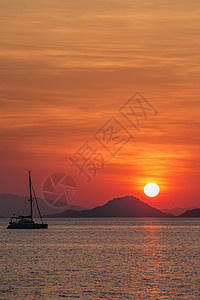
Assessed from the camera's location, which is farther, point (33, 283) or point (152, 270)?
point (152, 270)

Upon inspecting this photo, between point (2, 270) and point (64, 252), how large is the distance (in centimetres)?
3696

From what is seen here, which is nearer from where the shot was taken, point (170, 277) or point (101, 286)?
point (101, 286)

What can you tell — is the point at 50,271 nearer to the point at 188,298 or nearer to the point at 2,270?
the point at 2,270

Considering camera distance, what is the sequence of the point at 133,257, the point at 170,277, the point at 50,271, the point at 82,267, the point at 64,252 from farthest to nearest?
the point at 64,252 → the point at 133,257 → the point at 82,267 → the point at 50,271 → the point at 170,277

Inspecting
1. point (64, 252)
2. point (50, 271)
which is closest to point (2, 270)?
point (50, 271)

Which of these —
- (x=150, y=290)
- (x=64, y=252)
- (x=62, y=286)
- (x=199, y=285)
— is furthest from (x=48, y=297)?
(x=64, y=252)

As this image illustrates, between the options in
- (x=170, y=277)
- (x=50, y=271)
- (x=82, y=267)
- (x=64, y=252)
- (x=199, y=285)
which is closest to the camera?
(x=199, y=285)

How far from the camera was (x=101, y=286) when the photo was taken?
6469cm

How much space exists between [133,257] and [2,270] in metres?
32.1

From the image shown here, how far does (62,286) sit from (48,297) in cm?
756

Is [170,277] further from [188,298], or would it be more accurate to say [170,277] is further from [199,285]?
[188,298]

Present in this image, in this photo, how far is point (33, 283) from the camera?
66.8 meters

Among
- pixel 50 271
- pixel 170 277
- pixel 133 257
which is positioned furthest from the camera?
pixel 133 257

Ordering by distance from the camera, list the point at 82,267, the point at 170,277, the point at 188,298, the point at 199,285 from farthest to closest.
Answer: the point at 82,267 → the point at 170,277 → the point at 199,285 → the point at 188,298
